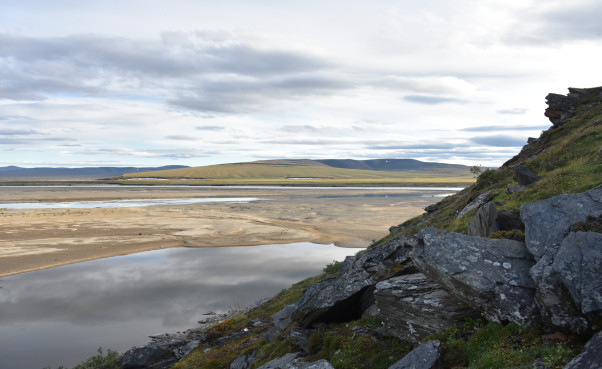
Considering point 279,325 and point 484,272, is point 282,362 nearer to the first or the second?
point 279,325

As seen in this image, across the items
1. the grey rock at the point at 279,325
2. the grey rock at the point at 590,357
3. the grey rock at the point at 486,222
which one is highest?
the grey rock at the point at 486,222

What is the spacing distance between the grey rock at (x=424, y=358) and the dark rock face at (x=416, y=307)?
109 centimetres

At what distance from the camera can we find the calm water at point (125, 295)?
902 inches

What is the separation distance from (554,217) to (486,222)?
2.88 m

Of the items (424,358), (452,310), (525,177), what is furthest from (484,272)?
(525,177)

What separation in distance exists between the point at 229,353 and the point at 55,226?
56.2m

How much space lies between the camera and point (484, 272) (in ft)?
33.8

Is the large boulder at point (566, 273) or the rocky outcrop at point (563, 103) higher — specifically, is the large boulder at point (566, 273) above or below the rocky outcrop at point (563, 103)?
below

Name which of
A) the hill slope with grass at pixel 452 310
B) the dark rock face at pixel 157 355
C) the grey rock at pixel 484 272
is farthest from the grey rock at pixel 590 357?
the dark rock face at pixel 157 355

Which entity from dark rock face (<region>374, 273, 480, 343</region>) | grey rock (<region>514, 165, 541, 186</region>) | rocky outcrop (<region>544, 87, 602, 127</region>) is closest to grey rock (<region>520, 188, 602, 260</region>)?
dark rock face (<region>374, 273, 480, 343</region>)

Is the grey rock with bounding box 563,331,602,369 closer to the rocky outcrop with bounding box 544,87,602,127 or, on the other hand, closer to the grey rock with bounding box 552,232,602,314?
the grey rock with bounding box 552,232,602,314

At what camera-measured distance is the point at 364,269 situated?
53.8ft

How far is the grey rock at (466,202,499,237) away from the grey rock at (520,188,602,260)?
5.39ft

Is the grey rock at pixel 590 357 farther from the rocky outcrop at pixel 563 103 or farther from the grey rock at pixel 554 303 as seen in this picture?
the rocky outcrop at pixel 563 103
